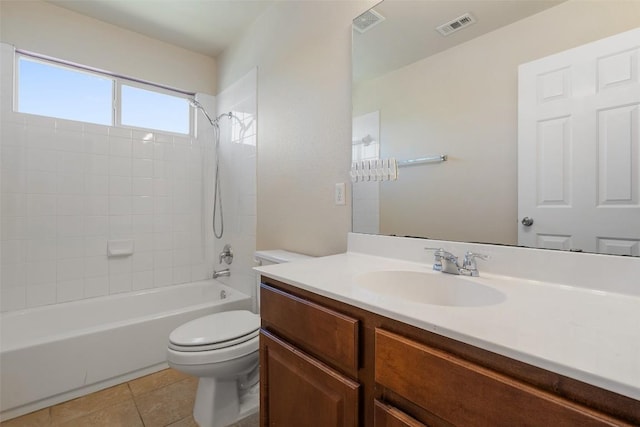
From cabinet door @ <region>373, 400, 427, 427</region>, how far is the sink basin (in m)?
0.30

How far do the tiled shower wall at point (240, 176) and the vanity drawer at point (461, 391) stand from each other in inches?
63.9

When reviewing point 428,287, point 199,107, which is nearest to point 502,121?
point 428,287

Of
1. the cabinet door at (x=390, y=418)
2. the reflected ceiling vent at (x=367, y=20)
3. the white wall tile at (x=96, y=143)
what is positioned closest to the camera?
the cabinet door at (x=390, y=418)

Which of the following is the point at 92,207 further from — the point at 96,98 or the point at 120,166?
the point at 96,98

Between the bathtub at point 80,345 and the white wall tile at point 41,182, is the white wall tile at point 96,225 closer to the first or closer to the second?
the white wall tile at point 41,182

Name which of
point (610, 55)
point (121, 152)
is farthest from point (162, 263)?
point (610, 55)

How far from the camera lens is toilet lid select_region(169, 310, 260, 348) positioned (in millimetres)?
1350

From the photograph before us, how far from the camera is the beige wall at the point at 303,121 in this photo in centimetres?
148

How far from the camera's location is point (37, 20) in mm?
1919

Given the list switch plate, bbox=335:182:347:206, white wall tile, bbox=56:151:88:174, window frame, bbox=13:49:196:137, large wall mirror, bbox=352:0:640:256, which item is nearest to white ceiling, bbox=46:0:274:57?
window frame, bbox=13:49:196:137

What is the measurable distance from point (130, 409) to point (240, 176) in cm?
160

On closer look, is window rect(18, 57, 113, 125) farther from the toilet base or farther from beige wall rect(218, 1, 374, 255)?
the toilet base

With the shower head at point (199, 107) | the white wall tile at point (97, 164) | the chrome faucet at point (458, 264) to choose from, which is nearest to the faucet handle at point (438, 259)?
the chrome faucet at point (458, 264)

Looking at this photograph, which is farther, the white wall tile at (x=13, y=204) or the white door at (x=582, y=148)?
the white wall tile at (x=13, y=204)
